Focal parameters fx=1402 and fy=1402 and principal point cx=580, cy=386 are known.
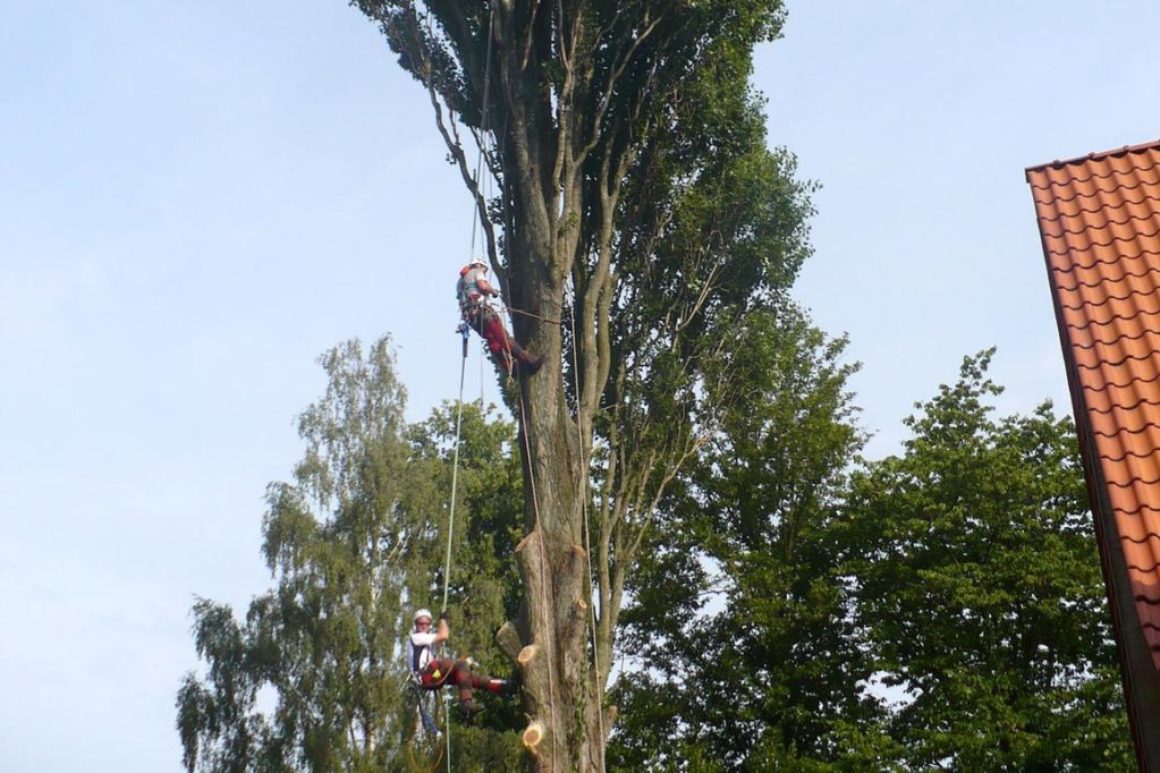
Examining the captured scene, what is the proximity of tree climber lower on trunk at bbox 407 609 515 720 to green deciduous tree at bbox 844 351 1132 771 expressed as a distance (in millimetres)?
9536

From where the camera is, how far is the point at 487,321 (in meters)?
12.8

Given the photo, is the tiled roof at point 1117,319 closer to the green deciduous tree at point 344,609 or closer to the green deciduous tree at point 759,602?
the green deciduous tree at point 759,602

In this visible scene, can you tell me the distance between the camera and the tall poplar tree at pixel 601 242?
1224 cm

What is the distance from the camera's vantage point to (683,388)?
18.2 metres

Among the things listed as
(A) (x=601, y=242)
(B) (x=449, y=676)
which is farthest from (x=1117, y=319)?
(A) (x=601, y=242)

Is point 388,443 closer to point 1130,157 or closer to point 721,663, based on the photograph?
point 721,663

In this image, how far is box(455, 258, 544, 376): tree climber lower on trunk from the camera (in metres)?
12.7

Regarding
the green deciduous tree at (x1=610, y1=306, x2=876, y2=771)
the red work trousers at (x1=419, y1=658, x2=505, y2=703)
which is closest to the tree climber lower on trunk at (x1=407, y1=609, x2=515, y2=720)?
the red work trousers at (x1=419, y1=658, x2=505, y2=703)

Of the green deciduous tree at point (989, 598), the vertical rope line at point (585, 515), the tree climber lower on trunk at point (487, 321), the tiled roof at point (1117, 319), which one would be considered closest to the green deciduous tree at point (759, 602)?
the green deciduous tree at point (989, 598)

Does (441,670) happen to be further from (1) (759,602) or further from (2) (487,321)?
(1) (759,602)

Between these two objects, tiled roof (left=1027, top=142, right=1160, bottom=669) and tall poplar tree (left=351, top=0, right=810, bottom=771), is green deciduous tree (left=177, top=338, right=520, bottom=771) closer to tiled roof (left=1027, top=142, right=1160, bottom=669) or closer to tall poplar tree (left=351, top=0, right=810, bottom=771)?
tall poplar tree (left=351, top=0, right=810, bottom=771)

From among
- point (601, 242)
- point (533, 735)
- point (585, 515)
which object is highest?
point (601, 242)

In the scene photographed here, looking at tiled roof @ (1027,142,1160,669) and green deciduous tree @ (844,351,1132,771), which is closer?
tiled roof @ (1027,142,1160,669)

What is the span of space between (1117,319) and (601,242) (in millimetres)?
8608
